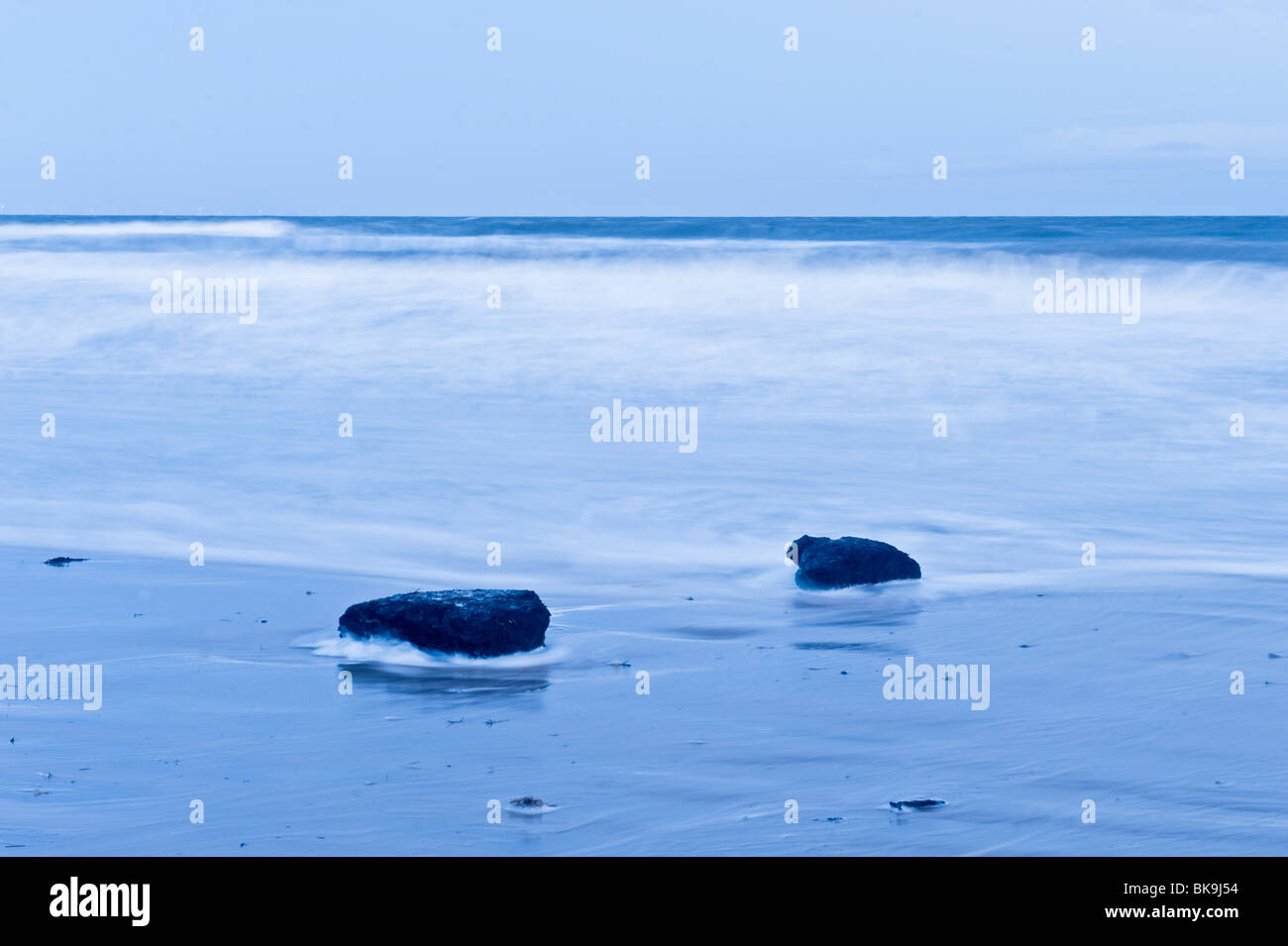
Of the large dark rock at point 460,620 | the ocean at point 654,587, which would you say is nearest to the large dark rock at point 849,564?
the ocean at point 654,587

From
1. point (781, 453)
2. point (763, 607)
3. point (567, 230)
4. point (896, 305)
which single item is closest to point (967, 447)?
point (781, 453)

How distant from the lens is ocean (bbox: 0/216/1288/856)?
3.58 metres

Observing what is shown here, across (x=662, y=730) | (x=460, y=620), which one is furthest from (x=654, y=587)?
(x=662, y=730)

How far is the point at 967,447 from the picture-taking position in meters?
8.87

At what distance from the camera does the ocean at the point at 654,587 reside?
3.58m

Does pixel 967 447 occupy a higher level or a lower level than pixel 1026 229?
lower

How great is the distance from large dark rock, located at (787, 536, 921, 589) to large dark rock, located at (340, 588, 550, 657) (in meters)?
1.37

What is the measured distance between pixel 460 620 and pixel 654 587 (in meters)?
1.35

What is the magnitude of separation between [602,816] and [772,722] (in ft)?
2.75

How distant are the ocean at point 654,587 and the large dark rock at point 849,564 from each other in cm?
7

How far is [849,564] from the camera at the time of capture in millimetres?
5559

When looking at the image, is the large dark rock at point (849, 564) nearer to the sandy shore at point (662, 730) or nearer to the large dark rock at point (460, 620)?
the sandy shore at point (662, 730)

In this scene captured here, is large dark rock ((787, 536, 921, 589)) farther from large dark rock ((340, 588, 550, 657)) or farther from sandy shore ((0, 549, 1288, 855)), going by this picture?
large dark rock ((340, 588, 550, 657))

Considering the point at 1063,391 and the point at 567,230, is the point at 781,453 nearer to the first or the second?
the point at 1063,391
